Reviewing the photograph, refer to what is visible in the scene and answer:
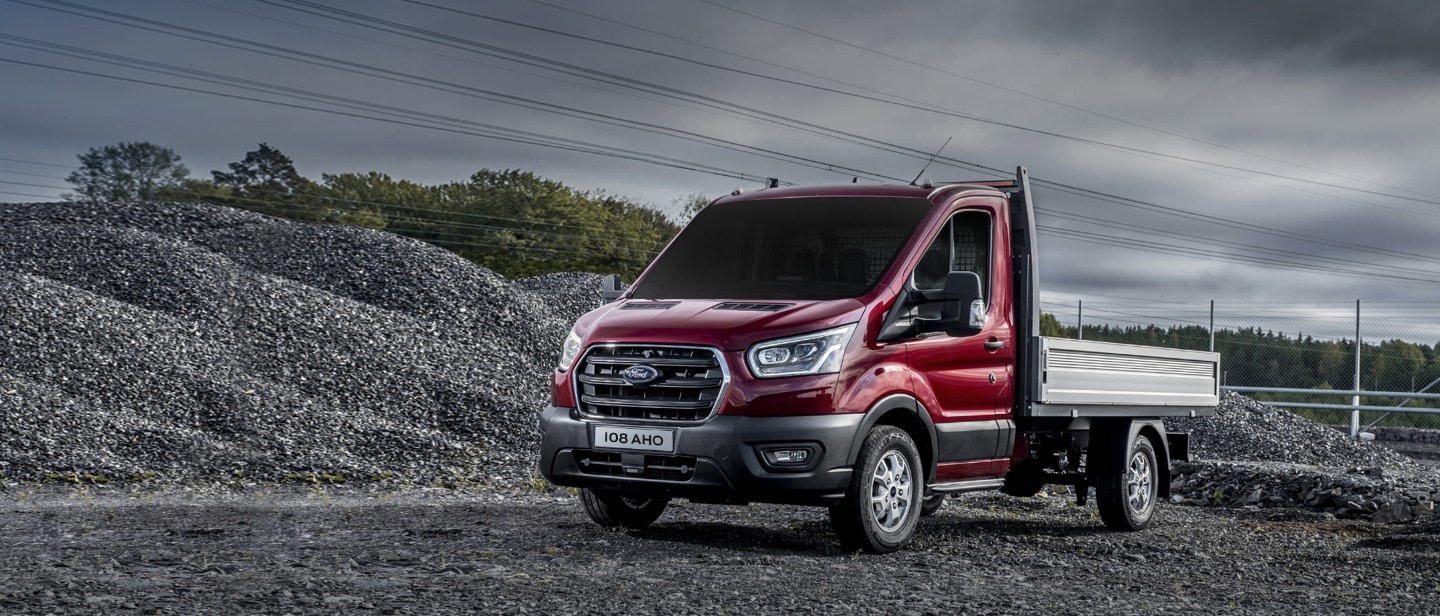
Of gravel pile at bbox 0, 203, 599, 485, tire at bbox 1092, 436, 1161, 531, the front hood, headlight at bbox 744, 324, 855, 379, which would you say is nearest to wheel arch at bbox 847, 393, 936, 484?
headlight at bbox 744, 324, 855, 379

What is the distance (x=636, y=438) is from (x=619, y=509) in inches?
63.1

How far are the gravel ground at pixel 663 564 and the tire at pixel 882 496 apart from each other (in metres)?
0.14

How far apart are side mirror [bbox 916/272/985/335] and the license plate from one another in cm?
171

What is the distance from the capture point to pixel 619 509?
9.41m

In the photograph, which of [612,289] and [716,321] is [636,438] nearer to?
[716,321]

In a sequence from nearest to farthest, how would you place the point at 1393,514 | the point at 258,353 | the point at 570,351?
the point at 570,351 < the point at 1393,514 < the point at 258,353

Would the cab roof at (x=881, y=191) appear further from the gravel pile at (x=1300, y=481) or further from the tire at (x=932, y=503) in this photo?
the gravel pile at (x=1300, y=481)

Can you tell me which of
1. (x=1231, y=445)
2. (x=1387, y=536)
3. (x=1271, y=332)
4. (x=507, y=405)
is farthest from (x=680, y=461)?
(x=1271, y=332)

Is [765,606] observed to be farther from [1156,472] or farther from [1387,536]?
[1387,536]

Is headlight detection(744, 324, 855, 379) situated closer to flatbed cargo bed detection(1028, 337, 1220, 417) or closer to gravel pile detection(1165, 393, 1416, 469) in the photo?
flatbed cargo bed detection(1028, 337, 1220, 417)

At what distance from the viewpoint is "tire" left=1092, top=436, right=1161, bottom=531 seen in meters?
10.5

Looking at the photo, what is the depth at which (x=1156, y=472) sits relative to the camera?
11242 mm

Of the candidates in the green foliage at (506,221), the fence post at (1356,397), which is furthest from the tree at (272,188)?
the fence post at (1356,397)

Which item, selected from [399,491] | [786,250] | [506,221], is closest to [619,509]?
[786,250]
